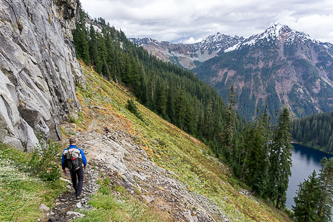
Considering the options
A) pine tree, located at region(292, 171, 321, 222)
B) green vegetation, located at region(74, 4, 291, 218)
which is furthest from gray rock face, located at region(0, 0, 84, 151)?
pine tree, located at region(292, 171, 321, 222)

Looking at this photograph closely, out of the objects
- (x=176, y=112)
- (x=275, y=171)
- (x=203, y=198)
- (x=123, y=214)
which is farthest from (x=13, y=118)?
(x=176, y=112)

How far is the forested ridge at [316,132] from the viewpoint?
127m

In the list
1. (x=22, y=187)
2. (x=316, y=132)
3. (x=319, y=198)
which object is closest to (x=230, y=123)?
(x=319, y=198)

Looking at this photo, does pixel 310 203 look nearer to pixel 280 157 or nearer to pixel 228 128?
pixel 280 157

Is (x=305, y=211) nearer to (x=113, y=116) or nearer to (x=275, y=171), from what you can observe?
(x=275, y=171)

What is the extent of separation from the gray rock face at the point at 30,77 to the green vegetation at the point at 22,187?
1081 millimetres

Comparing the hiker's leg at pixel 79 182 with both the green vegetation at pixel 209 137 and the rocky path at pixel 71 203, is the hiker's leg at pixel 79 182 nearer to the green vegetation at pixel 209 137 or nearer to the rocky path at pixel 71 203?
the rocky path at pixel 71 203

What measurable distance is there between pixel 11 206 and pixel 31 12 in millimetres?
13646

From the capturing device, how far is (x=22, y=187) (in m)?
5.59

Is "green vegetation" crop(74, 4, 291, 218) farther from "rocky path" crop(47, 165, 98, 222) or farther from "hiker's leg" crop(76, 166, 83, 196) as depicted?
"hiker's leg" crop(76, 166, 83, 196)

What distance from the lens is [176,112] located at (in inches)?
2377

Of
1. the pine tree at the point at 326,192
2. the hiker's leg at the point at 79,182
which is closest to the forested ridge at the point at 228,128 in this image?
the pine tree at the point at 326,192

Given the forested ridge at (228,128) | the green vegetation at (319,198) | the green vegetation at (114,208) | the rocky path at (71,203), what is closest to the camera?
the rocky path at (71,203)

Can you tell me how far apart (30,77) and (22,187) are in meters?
6.92
